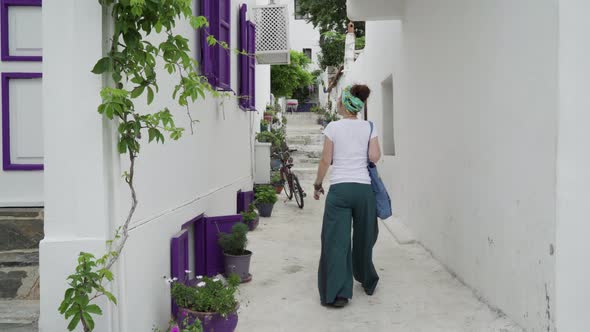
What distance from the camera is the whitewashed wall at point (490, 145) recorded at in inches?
124

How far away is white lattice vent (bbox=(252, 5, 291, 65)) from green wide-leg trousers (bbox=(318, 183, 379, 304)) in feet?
15.2

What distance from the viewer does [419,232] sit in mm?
6500

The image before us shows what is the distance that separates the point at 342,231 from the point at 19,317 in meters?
2.36

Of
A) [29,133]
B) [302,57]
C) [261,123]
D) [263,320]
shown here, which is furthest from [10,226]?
[302,57]

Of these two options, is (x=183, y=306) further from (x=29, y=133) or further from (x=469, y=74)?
(x=469, y=74)

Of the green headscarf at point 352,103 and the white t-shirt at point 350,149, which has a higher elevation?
the green headscarf at point 352,103

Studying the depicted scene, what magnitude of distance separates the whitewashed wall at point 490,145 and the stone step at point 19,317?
8.94 ft

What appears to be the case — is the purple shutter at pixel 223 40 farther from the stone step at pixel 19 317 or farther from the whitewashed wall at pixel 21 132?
the stone step at pixel 19 317

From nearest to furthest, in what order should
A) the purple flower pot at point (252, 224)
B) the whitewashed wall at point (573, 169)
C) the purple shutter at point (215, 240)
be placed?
the whitewashed wall at point (573, 169), the purple shutter at point (215, 240), the purple flower pot at point (252, 224)

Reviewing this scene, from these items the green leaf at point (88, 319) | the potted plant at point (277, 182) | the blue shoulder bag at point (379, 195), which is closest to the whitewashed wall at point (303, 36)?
the potted plant at point (277, 182)

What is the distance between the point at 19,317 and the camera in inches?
106

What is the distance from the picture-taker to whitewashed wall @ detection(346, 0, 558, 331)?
10.3 ft

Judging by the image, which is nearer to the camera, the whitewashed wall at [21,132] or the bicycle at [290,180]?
the whitewashed wall at [21,132]

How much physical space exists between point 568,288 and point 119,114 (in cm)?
252
